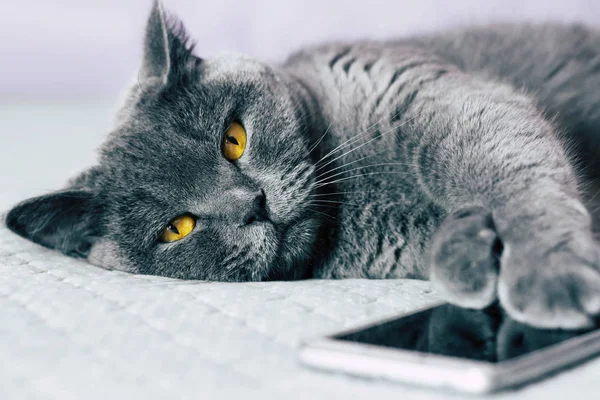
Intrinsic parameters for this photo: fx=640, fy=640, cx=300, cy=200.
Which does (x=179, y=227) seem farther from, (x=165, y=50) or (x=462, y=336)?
(x=462, y=336)

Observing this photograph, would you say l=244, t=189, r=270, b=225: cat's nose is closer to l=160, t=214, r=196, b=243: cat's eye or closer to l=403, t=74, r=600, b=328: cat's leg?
l=160, t=214, r=196, b=243: cat's eye

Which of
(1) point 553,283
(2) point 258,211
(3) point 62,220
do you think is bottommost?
(3) point 62,220

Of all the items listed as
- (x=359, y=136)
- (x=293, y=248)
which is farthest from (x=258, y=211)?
(x=359, y=136)

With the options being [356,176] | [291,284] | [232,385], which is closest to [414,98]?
[356,176]

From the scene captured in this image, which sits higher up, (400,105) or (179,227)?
(400,105)

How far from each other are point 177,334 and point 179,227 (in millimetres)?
377

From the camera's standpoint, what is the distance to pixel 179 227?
1.08 metres

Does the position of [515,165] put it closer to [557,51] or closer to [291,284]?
[291,284]

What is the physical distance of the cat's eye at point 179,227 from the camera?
1.08m

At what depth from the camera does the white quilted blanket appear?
59cm

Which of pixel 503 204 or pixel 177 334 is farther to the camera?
pixel 503 204

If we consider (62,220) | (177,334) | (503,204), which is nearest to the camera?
(177,334)

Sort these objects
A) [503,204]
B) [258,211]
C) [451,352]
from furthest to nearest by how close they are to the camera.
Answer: [258,211] → [503,204] → [451,352]

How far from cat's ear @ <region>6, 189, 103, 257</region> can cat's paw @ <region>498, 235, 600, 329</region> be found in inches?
28.8
